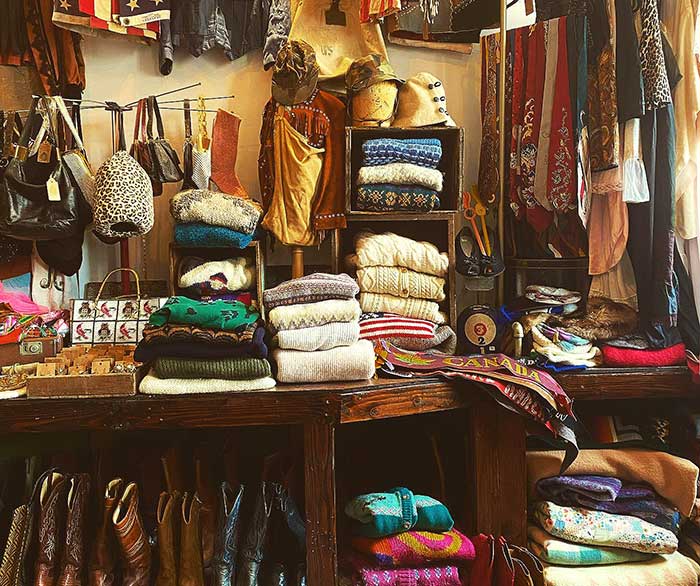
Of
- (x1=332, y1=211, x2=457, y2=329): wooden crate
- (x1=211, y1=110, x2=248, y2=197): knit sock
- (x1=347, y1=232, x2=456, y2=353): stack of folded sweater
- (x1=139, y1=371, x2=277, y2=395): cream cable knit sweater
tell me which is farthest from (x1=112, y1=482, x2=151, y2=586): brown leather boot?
(x1=211, y1=110, x2=248, y2=197): knit sock

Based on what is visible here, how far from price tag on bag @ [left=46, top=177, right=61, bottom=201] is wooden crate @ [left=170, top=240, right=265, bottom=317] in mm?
409

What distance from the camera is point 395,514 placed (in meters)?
2.05

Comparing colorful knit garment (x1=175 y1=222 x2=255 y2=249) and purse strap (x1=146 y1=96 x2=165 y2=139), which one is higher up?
purse strap (x1=146 y1=96 x2=165 y2=139)

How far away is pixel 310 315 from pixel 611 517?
117 cm

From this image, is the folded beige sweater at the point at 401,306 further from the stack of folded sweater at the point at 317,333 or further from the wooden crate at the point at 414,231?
the stack of folded sweater at the point at 317,333

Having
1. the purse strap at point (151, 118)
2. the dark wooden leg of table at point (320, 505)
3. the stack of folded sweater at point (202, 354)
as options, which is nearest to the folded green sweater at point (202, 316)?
the stack of folded sweater at point (202, 354)

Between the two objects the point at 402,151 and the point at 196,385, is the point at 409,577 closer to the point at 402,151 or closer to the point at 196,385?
the point at 196,385

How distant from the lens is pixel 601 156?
93.9 inches

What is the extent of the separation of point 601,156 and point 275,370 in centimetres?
134

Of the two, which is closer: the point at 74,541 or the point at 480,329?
the point at 74,541

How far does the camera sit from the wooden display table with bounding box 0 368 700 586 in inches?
75.9

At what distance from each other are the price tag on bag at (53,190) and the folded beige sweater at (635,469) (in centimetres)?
182

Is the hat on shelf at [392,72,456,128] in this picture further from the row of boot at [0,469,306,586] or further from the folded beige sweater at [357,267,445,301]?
the row of boot at [0,469,306,586]

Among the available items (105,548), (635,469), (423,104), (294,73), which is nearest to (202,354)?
(105,548)
